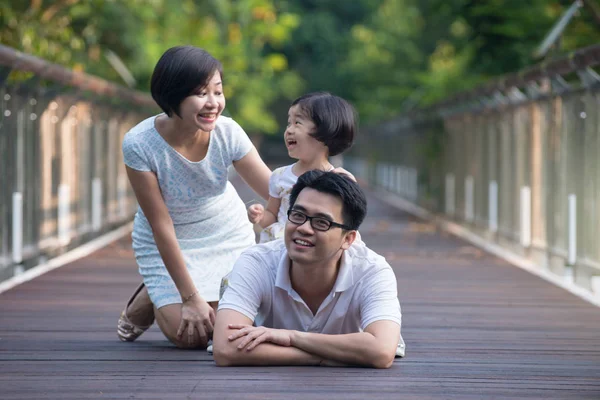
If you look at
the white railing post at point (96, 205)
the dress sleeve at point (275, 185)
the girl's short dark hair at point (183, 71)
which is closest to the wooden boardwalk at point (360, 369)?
the dress sleeve at point (275, 185)

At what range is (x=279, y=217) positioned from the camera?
21.8 feet

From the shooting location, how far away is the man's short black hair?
5559 millimetres

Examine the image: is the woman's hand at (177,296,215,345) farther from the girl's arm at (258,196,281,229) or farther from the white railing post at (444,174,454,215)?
the white railing post at (444,174,454,215)

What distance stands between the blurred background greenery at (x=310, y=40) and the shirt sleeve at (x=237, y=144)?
841cm

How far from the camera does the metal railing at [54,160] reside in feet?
36.0

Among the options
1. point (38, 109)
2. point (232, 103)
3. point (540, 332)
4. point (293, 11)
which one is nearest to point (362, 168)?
point (232, 103)

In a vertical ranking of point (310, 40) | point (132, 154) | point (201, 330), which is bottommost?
point (201, 330)

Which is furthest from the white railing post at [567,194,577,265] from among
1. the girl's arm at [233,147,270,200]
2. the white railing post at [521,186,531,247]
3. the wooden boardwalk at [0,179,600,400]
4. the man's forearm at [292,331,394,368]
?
the man's forearm at [292,331,394,368]

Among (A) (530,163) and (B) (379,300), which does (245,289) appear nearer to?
(B) (379,300)

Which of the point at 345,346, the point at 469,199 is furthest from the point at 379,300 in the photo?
the point at 469,199

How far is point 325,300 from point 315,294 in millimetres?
58

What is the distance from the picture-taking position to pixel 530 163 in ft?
44.8

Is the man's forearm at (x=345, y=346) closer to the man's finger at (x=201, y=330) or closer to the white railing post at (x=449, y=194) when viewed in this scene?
the man's finger at (x=201, y=330)

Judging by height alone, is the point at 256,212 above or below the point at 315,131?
below
